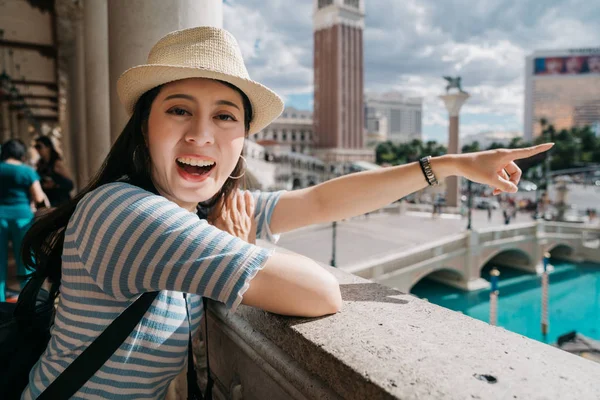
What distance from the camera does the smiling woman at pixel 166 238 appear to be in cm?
102

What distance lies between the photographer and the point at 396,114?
120 m

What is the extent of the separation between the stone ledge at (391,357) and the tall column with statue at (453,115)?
26.7 meters

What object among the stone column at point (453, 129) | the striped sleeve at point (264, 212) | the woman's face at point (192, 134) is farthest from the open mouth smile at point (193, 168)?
the stone column at point (453, 129)

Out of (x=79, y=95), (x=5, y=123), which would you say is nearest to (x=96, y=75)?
(x=79, y=95)

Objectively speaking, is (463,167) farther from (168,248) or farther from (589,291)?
(589,291)

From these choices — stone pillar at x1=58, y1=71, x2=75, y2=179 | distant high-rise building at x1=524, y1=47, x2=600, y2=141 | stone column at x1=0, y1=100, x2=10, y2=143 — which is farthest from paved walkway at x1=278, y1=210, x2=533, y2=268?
distant high-rise building at x1=524, y1=47, x2=600, y2=141

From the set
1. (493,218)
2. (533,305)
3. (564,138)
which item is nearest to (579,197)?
(564,138)

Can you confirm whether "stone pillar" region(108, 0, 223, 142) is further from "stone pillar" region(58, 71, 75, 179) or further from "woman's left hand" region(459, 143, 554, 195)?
"stone pillar" region(58, 71, 75, 179)

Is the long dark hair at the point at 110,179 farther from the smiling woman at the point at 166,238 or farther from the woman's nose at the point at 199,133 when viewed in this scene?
the woman's nose at the point at 199,133

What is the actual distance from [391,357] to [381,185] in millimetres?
842

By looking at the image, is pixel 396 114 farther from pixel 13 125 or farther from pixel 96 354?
pixel 96 354

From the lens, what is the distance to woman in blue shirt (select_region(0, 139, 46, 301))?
156 inches

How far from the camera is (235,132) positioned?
1.34 metres

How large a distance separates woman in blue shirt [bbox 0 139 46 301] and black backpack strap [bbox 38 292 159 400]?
337 centimetres
